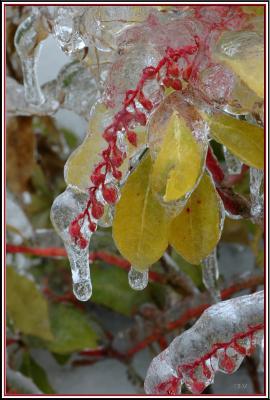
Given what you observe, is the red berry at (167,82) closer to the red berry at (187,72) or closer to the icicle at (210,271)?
the red berry at (187,72)

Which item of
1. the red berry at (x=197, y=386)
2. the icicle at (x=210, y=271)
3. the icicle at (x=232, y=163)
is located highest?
the icicle at (x=232, y=163)

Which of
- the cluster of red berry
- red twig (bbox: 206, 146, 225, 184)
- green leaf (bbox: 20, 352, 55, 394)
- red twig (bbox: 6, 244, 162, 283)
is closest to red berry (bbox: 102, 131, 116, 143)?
the cluster of red berry

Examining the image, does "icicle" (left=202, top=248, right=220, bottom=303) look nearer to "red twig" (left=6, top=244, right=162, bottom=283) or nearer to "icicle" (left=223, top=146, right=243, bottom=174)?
"icicle" (left=223, top=146, right=243, bottom=174)

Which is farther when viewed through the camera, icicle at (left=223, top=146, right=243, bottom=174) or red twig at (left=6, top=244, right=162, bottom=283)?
red twig at (left=6, top=244, right=162, bottom=283)

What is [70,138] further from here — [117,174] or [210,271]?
[117,174]

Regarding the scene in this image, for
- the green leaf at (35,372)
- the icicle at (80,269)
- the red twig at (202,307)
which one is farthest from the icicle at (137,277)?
the green leaf at (35,372)

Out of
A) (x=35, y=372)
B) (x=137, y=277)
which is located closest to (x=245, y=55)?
(x=137, y=277)
